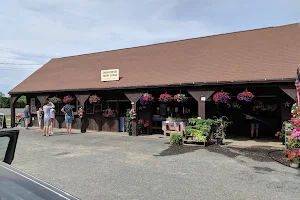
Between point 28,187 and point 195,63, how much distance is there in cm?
1213

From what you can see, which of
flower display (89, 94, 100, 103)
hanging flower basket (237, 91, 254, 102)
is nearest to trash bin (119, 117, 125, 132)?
flower display (89, 94, 100, 103)

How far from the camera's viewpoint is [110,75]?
578 inches

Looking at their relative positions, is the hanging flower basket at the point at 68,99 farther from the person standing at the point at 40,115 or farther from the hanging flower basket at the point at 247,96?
the hanging flower basket at the point at 247,96

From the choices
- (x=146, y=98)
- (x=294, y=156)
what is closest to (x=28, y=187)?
(x=294, y=156)

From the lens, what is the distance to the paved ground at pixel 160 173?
189 inches

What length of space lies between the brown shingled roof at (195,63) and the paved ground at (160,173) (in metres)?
3.94

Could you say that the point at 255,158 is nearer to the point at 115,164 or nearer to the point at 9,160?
the point at 115,164

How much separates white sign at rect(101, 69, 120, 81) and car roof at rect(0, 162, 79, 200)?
12432mm

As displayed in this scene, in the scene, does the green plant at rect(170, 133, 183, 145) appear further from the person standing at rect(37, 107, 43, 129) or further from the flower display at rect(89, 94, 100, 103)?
the person standing at rect(37, 107, 43, 129)

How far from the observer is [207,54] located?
548 inches

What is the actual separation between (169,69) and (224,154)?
6.33 m

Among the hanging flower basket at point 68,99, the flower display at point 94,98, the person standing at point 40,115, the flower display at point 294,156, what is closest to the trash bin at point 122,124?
the flower display at point 94,98

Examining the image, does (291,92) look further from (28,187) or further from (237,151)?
(28,187)

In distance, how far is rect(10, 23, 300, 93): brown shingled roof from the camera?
11.2 meters
